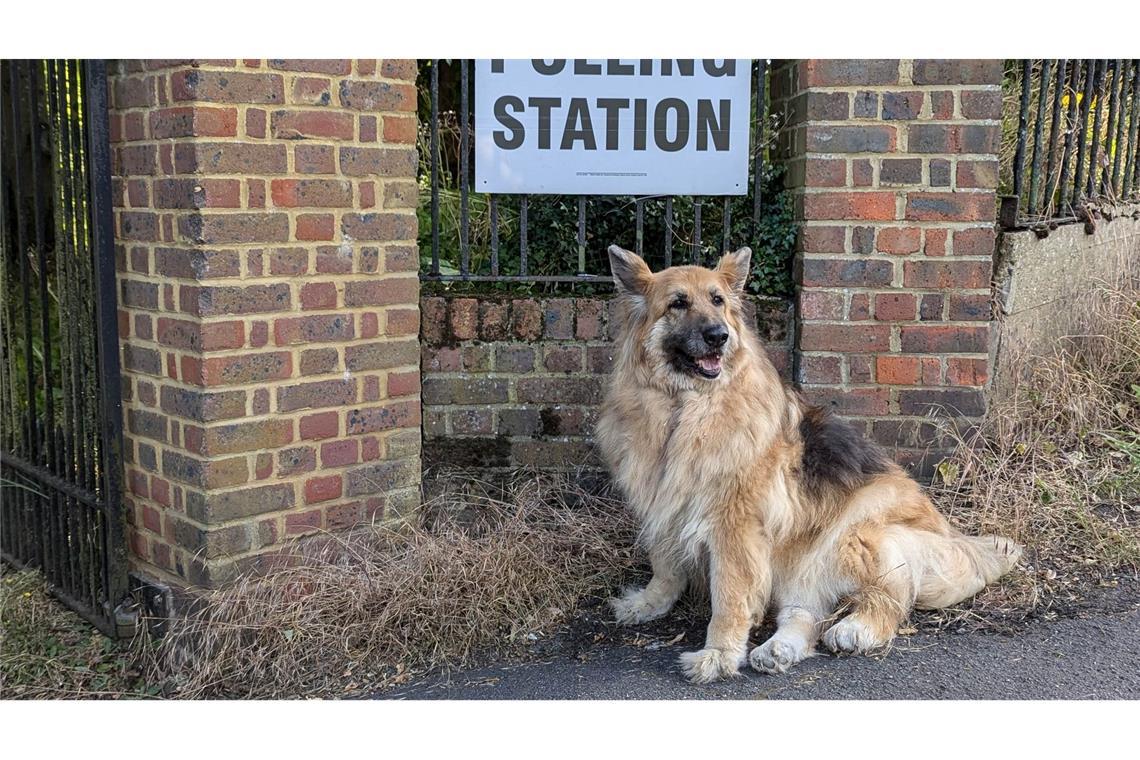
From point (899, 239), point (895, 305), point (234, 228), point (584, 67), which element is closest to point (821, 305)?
point (895, 305)

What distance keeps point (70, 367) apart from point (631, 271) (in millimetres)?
2686

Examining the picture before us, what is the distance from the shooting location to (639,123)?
5.05 m

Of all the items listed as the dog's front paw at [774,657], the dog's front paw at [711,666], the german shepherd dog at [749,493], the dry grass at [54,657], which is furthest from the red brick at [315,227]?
the dog's front paw at [774,657]

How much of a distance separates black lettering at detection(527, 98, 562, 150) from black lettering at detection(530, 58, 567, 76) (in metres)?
0.14

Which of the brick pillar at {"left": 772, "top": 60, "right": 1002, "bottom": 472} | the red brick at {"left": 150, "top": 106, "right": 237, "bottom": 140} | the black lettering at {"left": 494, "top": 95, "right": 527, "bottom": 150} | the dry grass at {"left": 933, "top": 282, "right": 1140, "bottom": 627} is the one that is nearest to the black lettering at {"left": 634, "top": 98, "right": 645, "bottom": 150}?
the black lettering at {"left": 494, "top": 95, "right": 527, "bottom": 150}

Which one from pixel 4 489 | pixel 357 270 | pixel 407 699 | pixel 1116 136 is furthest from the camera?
pixel 1116 136

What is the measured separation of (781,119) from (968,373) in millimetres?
1680

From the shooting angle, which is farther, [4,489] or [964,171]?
[4,489]

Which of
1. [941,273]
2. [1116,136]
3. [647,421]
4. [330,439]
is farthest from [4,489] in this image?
[1116,136]

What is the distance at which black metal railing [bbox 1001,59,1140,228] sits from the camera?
5.67 meters

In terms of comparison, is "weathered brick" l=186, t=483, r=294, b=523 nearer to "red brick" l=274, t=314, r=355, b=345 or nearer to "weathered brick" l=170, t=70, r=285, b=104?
"red brick" l=274, t=314, r=355, b=345

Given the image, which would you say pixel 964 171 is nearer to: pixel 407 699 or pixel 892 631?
pixel 892 631

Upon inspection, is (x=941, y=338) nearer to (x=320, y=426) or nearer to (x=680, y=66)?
(x=680, y=66)

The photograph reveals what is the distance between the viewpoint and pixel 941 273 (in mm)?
4953
